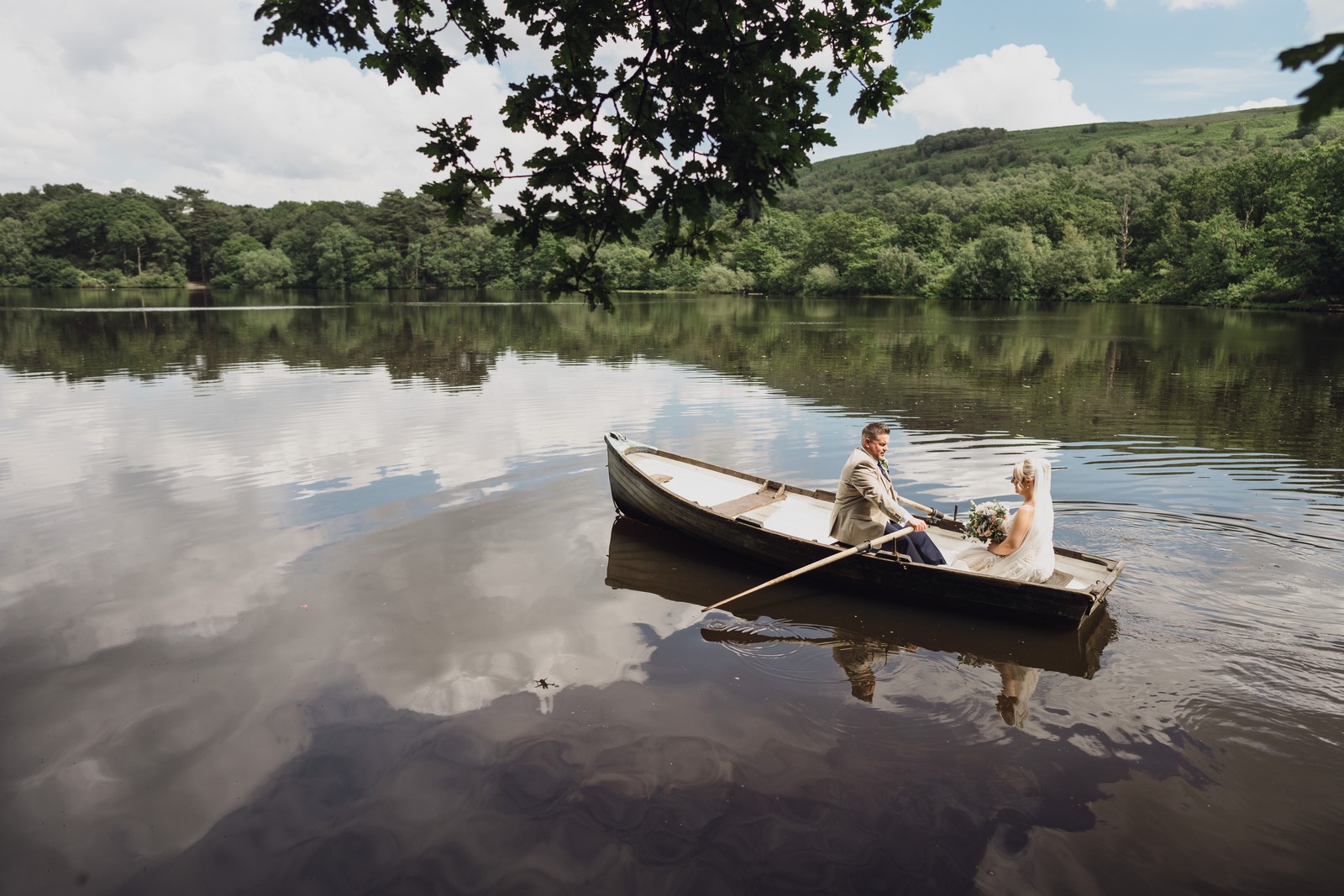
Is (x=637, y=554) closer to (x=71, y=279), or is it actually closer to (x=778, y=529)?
(x=778, y=529)

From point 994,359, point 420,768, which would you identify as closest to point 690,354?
point 994,359

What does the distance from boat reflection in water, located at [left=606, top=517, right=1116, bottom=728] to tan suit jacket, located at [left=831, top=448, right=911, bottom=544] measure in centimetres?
77

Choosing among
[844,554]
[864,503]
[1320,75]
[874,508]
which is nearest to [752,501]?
[864,503]

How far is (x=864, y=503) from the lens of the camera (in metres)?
8.89

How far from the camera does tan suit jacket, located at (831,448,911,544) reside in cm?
867

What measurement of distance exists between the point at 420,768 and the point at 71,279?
127 m

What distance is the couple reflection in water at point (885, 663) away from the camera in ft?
22.2

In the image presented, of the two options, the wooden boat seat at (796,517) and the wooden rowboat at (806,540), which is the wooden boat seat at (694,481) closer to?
the wooden rowboat at (806,540)

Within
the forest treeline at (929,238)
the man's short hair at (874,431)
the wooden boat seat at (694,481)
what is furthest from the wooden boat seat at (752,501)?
the forest treeline at (929,238)

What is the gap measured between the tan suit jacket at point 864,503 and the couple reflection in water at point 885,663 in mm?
1401

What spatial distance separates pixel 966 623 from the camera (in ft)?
27.0

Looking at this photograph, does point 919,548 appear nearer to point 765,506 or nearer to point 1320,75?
point 765,506

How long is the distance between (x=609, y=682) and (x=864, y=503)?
12.0 feet

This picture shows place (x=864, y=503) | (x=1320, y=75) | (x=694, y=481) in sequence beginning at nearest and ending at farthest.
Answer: (x=1320, y=75) → (x=864, y=503) → (x=694, y=481)
